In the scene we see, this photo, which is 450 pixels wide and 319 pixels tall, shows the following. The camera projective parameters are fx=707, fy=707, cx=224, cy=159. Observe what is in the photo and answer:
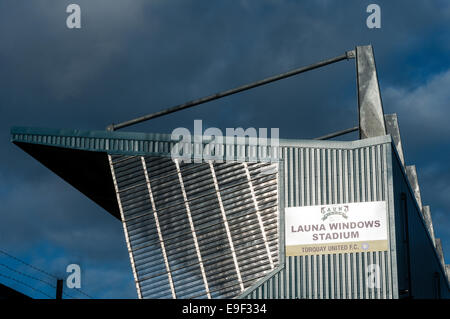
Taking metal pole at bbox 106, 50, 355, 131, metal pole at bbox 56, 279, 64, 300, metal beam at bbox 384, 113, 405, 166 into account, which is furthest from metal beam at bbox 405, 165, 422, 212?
metal pole at bbox 56, 279, 64, 300

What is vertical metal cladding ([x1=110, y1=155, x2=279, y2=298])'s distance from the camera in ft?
118

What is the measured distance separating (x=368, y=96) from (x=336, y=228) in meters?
8.34

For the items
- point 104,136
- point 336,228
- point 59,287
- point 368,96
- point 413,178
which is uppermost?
point 413,178

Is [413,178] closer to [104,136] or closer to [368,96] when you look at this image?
[368,96]

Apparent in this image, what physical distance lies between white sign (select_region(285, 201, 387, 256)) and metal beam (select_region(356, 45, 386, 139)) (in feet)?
15.2

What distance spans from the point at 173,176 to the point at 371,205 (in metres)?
10.7

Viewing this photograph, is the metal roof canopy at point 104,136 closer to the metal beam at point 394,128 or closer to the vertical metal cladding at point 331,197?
the vertical metal cladding at point 331,197

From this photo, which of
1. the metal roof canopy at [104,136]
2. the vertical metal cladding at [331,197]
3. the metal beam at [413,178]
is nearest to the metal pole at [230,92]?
the metal roof canopy at [104,136]

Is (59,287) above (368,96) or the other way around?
the other way around

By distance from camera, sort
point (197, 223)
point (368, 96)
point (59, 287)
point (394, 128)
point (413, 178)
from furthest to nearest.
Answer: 1. point (413, 178)
2. point (394, 128)
3. point (59, 287)
4. point (368, 96)
5. point (197, 223)

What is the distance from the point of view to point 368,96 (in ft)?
127

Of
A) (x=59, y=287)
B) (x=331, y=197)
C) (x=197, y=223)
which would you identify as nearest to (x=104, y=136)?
(x=197, y=223)

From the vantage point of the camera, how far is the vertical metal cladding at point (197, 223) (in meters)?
35.9

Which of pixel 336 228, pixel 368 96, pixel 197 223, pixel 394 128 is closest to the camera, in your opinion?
pixel 336 228
